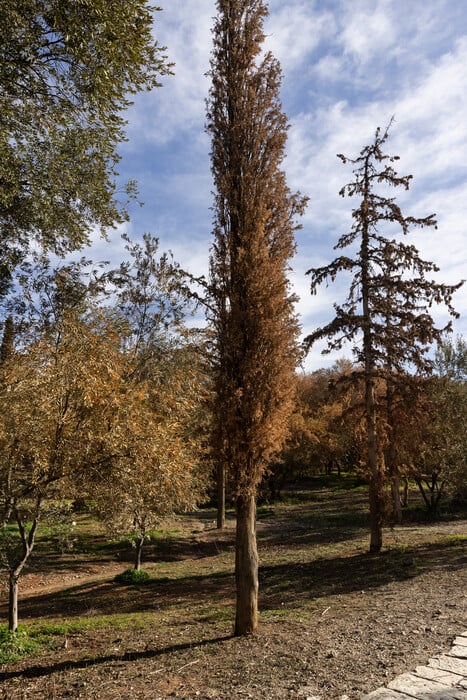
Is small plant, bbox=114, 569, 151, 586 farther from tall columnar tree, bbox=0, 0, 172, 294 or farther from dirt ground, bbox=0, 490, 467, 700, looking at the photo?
tall columnar tree, bbox=0, 0, 172, 294

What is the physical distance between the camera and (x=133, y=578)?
1418 centimetres

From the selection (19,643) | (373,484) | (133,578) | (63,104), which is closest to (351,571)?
(373,484)

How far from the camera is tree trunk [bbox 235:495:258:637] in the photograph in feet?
25.7

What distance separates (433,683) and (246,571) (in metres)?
3.48

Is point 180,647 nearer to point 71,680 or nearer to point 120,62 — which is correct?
point 71,680

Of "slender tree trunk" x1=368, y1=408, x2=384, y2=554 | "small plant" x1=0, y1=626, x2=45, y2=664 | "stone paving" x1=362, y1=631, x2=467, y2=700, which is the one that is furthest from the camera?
"slender tree trunk" x1=368, y1=408, x2=384, y2=554

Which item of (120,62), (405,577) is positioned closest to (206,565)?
(405,577)

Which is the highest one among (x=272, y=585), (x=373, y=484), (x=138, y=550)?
(x=373, y=484)

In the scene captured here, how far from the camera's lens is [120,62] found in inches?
286

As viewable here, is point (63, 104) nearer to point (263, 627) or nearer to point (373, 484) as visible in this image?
point (263, 627)

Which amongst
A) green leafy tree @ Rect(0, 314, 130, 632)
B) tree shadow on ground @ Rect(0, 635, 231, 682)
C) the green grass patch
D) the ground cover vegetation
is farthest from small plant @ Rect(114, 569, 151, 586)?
green leafy tree @ Rect(0, 314, 130, 632)

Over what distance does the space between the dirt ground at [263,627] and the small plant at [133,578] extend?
0.27 metres

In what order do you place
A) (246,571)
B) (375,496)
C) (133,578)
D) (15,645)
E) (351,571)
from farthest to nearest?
(375,496) < (133,578) < (351,571) < (15,645) < (246,571)

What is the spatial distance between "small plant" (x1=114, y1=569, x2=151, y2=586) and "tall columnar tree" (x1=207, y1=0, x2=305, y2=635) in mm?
7257
